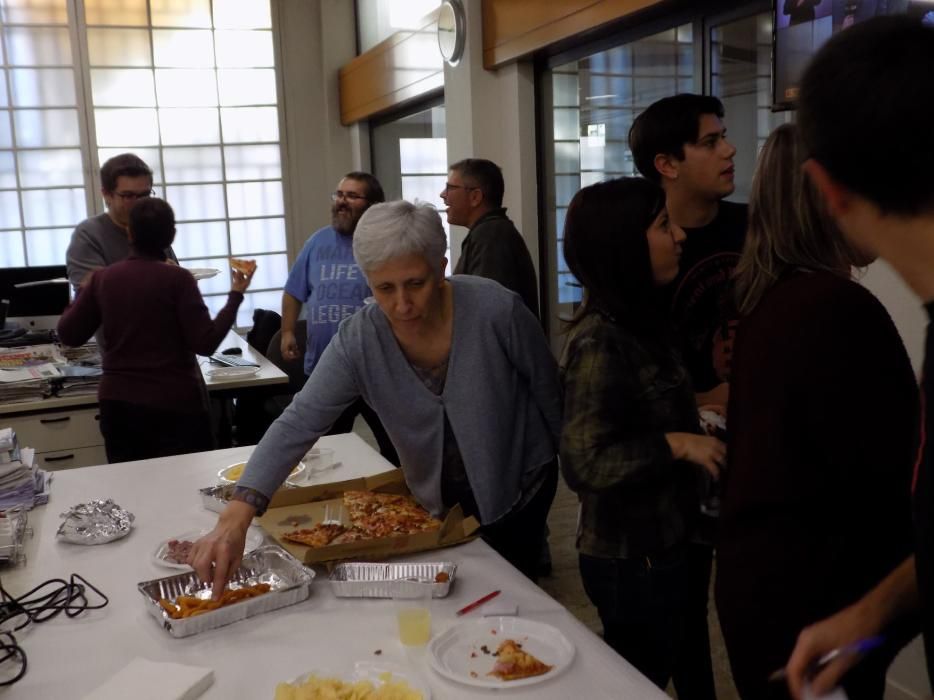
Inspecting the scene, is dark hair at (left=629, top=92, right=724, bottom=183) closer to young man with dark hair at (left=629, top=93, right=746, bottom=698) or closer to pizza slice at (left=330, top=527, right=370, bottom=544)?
young man with dark hair at (left=629, top=93, right=746, bottom=698)

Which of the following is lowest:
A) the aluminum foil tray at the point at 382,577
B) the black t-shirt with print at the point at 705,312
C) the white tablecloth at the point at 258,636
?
the white tablecloth at the point at 258,636

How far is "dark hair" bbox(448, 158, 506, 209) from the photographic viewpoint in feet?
11.4

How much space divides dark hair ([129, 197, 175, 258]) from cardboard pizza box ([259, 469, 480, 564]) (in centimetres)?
111

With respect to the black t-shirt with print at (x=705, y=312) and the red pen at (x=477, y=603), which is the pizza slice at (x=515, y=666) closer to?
the red pen at (x=477, y=603)

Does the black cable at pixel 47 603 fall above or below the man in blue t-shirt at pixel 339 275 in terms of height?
below

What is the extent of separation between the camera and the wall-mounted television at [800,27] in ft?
7.30

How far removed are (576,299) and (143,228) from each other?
7.60ft

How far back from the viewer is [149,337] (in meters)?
2.75

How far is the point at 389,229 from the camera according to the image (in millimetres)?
1707

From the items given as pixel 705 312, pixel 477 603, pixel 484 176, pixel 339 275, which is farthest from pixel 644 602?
pixel 339 275

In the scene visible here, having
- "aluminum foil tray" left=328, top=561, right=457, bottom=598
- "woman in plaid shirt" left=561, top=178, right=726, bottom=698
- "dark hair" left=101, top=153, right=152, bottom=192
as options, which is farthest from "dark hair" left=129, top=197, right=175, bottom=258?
"woman in plaid shirt" left=561, top=178, right=726, bottom=698

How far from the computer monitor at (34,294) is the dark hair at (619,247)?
3599 mm

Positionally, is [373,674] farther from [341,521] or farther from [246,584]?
[341,521]

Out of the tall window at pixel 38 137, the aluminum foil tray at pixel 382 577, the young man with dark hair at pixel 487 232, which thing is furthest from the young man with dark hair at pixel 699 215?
the tall window at pixel 38 137
